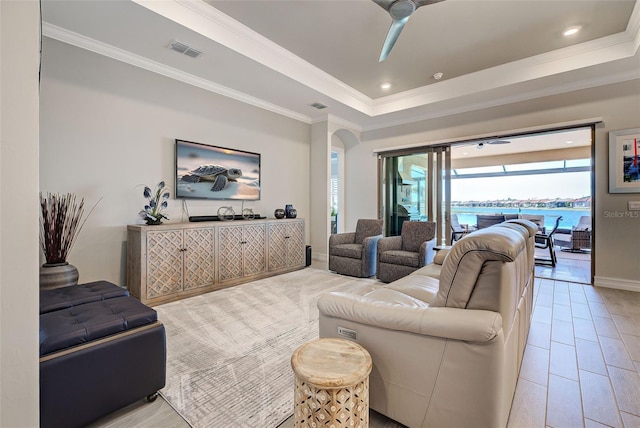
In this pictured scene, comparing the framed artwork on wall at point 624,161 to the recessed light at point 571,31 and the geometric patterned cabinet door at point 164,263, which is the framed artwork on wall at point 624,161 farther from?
the geometric patterned cabinet door at point 164,263

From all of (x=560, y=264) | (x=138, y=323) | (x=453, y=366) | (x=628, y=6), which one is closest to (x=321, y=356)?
(x=453, y=366)

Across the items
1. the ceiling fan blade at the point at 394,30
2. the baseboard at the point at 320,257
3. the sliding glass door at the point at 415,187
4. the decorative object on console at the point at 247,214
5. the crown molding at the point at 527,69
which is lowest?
the baseboard at the point at 320,257

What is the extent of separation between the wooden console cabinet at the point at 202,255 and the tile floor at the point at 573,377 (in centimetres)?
181

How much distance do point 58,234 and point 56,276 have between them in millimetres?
430

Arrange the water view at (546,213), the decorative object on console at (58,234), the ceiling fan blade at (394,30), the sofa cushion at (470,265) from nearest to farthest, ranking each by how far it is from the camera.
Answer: the sofa cushion at (470,265)
the decorative object on console at (58,234)
the ceiling fan blade at (394,30)
the water view at (546,213)

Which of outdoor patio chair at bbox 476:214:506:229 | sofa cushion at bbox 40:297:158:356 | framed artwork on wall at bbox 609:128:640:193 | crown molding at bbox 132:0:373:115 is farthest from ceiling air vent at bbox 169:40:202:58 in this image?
outdoor patio chair at bbox 476:214:506:229

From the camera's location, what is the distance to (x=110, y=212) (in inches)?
128

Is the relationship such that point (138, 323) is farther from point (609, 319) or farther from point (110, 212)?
point (609, 319)

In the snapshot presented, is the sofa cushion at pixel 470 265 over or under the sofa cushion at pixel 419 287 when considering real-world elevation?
over

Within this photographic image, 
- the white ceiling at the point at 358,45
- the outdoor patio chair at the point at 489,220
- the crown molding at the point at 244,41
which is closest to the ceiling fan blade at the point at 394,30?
the white ceiling at the point at 358,45

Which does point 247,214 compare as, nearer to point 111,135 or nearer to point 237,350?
point 111,135

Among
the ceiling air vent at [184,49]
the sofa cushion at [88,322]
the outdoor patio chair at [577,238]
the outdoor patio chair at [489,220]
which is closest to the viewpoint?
the sofa cushion at [88,322]

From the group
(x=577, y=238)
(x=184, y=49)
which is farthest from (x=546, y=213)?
(x=184, y=49)

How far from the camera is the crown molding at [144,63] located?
9.45ft
